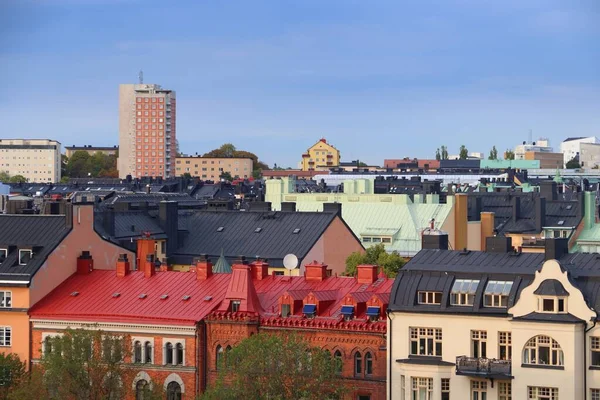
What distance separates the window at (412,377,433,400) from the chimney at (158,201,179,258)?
46.3m

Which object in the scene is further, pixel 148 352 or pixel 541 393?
pixel 148 352

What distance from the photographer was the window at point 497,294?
224 ft

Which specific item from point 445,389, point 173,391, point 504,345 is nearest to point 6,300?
point 173,391

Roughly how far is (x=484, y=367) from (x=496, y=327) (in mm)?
1710

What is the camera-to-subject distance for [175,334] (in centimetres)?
7900

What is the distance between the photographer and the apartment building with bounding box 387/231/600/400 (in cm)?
6625

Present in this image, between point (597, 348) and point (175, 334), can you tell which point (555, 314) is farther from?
point (175, 334)

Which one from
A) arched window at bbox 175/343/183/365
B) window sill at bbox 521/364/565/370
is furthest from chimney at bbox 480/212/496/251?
window sill at bbox 521/364/565/370

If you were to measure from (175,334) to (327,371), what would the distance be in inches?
475

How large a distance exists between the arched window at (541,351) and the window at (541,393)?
39.7 inches

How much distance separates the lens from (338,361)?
2827 inches

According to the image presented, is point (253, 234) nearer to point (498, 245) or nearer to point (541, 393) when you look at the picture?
point (498, 245)

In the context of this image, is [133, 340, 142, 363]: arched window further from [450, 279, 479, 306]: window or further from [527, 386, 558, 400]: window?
[527, 386, 558, 400]: window

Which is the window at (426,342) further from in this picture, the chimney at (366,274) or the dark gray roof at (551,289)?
the chimney at (366,274)
